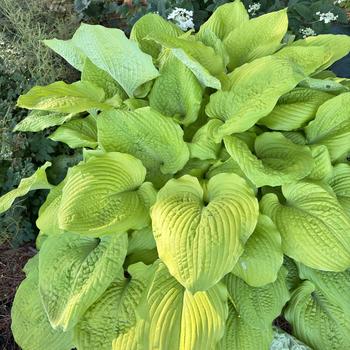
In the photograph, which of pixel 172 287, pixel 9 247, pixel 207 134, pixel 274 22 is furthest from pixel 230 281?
pixel 9 247

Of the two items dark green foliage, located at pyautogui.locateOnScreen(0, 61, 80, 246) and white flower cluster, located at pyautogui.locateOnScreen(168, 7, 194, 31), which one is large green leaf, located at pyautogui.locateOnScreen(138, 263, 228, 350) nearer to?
dark green foliage, located at pyautogui.locateOnScreen(0, 61, 80, 246)

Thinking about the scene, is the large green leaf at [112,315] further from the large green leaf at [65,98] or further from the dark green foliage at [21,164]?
the dark green foliage at [21,164]

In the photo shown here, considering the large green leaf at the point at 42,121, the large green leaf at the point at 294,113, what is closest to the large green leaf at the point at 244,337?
the large green leaf at the point at 294,113

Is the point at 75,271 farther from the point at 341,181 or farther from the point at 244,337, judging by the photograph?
the point at 341,181

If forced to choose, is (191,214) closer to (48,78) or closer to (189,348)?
(189,348)

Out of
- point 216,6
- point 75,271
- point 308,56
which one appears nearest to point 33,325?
point 75,271

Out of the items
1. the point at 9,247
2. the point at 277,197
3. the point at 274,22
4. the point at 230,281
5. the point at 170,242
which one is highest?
the point at 274,22

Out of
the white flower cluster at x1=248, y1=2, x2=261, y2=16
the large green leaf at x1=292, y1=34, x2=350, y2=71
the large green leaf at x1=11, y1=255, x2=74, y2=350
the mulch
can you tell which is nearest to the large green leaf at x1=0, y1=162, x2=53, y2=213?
the large green leaf at x1=11, y1=255, x2=74, y2=350
